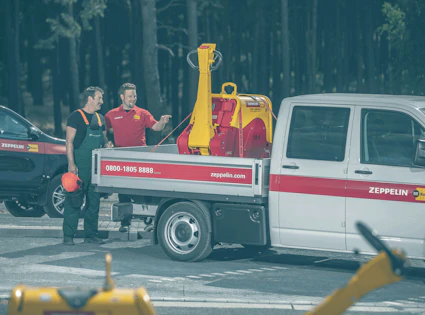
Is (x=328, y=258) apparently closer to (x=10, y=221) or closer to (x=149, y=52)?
(x=10, y=221)

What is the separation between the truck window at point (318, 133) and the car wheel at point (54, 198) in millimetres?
5153

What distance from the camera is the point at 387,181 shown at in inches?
364

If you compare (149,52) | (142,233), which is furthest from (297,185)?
(149,52)

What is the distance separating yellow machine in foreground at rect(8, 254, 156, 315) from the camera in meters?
4.38

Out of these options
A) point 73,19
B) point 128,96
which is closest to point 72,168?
point 128,96

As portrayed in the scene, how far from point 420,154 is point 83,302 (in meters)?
5.29

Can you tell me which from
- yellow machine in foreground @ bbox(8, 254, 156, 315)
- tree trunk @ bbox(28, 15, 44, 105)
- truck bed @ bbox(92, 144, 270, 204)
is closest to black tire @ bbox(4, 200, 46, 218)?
truck bed @ bbox(92, 144, 270, 204)

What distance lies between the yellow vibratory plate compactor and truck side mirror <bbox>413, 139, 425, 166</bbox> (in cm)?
235

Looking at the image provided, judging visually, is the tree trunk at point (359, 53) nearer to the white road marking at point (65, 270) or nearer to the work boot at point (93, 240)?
the work boot at point (93, 240)

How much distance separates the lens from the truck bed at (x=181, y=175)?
9.80 meters

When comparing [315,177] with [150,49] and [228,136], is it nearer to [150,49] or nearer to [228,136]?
[228,136]

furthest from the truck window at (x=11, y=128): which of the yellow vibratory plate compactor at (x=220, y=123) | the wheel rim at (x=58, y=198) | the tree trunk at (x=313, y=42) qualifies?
the tree trunk at (x=313, y=42)

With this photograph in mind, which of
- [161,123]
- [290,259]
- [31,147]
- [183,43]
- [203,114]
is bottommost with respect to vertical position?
[290,259]

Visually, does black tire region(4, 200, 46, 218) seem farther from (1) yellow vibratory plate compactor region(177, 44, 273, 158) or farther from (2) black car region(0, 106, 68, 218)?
(1) yellow vibratory plate compactor region(177, 44, 273, 158)
